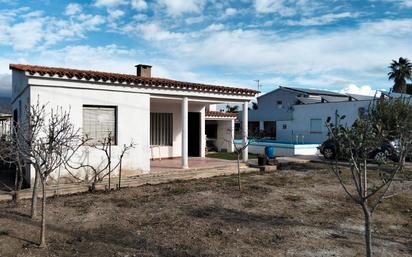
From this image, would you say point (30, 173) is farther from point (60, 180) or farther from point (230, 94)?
point (230, 94)

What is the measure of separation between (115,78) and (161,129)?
574 centimetres

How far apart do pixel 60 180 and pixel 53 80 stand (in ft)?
9.51

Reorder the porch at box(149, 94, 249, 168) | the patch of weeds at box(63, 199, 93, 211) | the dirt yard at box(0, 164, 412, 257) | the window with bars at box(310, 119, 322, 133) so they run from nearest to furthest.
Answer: the dirt yard at box(0, 164, 412, 257) < the patch of weeds at box(63, 199, 93, 211) < the porch at box(149, 94, 249, 168) < the window with bars at box(310, 119, 322, 133)

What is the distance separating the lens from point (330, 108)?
2994cm

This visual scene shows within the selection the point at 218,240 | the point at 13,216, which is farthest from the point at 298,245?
the point at 13,216

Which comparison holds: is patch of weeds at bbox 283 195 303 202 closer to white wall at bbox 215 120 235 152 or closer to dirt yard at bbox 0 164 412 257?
dirt yard at bbox 0 164 412 257

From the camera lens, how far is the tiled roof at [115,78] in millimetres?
10102

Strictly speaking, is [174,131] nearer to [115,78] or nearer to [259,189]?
[115,78]

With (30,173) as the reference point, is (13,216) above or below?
below

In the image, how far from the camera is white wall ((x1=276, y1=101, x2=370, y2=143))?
28688 millimetres

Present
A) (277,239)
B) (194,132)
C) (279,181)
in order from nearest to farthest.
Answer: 1. (277,239)
2. (279,181)
3. (194,132)

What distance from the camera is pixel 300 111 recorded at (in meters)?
33.5

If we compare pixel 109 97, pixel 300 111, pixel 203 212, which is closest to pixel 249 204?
A: pixel 203 212

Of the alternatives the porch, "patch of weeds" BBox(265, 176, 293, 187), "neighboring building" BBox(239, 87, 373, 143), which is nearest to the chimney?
the porch
